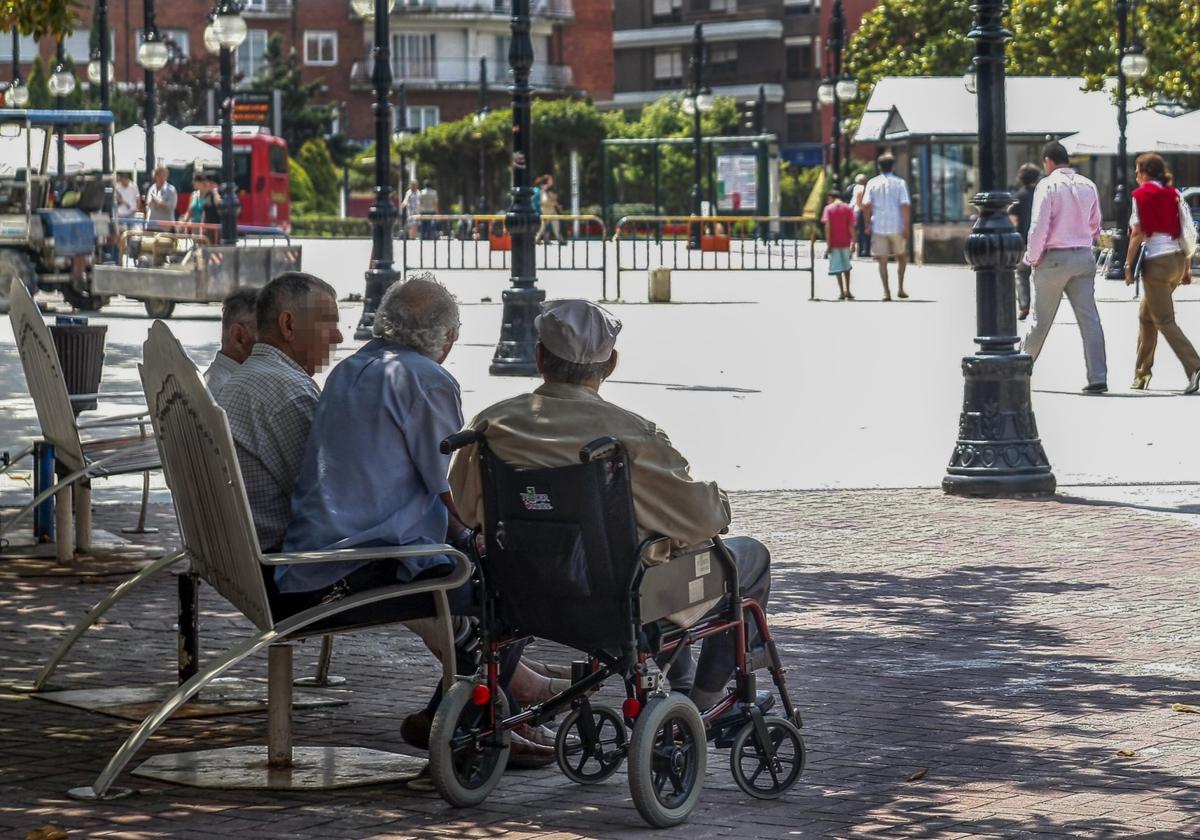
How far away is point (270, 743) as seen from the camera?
230 inches

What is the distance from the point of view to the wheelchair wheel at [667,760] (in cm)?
516

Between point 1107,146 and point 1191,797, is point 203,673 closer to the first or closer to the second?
point 1191,797

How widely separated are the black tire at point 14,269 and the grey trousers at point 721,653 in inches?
825

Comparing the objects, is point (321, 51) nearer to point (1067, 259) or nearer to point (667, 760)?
point (1067, 259)

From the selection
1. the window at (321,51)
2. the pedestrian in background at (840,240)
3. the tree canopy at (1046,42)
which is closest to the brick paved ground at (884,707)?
the pedestrian in background at (840,240)

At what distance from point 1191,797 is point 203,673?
2.42m

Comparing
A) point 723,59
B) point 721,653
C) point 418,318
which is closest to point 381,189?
point 418,318

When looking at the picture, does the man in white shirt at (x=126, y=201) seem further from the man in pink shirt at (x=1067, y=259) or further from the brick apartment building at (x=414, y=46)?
the brick apartment building at (x=414, y=46)

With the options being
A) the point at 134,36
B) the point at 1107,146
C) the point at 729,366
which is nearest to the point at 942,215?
the point at 1107,146

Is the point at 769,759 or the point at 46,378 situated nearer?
the point at 769,759

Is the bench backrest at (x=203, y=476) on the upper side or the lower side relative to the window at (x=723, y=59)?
lower

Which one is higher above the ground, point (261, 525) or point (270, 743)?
point (261, 525)

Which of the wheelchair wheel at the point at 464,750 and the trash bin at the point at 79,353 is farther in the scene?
the trash bin at the point at 79,353

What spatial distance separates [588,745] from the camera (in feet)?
18.4
